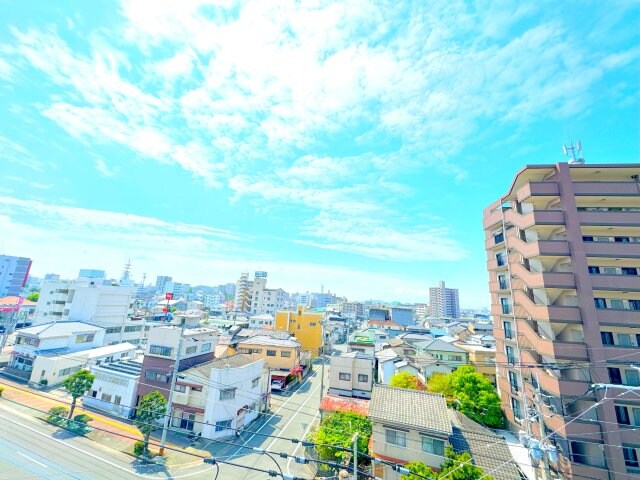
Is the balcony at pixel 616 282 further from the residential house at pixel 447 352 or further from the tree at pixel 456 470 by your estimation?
the residential house at pixel 447 352

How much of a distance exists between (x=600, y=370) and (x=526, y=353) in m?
5.47

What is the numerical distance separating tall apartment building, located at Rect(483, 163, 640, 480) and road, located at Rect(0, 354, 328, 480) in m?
19.8

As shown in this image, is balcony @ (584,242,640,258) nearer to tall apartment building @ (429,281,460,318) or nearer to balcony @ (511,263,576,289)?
balcony @ (511,263,576,289)

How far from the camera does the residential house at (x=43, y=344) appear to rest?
117 ft

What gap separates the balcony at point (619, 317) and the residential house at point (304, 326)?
143ft

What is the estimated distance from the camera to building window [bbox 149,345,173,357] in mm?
28328

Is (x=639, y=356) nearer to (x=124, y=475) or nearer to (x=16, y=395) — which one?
(x=124, y=475)

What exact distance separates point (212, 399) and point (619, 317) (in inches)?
1330

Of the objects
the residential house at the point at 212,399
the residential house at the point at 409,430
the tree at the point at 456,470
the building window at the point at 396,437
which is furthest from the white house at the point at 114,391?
the tree at the point at 456,470

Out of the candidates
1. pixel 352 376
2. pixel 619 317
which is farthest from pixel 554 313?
pixel 352 376

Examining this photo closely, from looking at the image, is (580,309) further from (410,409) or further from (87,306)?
(87,306)

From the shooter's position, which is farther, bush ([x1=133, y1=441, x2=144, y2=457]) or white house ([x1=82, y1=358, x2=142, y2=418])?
white house ([x1=82, y1=358, x2=142, y2=418])

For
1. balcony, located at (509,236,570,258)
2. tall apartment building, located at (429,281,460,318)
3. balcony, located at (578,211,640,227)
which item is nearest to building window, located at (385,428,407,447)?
balcony, located at (509,236,570,258)

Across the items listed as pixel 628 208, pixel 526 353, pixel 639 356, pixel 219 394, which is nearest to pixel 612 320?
pixel 639 356
